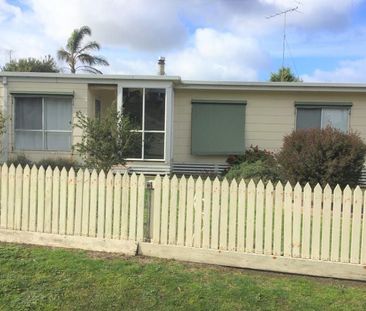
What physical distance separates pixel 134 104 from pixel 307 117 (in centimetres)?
540

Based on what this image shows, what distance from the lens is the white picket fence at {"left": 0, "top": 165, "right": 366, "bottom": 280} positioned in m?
5.02

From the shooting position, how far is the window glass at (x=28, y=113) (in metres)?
14.9

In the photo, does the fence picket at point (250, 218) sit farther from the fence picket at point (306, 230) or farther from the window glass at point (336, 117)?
the window glass at point (336, 117)

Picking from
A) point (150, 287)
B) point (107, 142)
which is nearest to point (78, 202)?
point (150, 287)

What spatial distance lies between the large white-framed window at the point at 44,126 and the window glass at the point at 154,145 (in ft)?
7.87

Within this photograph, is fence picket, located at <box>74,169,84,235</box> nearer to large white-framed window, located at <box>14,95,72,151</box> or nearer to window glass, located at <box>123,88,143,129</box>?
window glass, located at <box>123,88,143,129</box>

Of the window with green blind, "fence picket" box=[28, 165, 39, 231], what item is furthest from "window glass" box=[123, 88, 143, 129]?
"fence picket" box=[28, 165, 39, 231]

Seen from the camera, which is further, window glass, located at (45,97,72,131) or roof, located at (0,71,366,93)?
window glass, located at (45,97,72,131)

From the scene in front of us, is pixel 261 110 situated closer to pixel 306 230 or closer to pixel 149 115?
pixel 149 115

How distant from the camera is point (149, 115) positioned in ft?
48.2

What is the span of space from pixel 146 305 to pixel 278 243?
5.37 feet

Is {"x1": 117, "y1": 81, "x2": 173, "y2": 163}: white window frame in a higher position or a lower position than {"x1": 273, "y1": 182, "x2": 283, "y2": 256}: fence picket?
higher

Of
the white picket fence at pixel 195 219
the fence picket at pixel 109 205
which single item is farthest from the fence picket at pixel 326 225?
the fence picket at pixel 109 205

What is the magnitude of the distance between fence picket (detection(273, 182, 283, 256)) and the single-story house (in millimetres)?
9422
